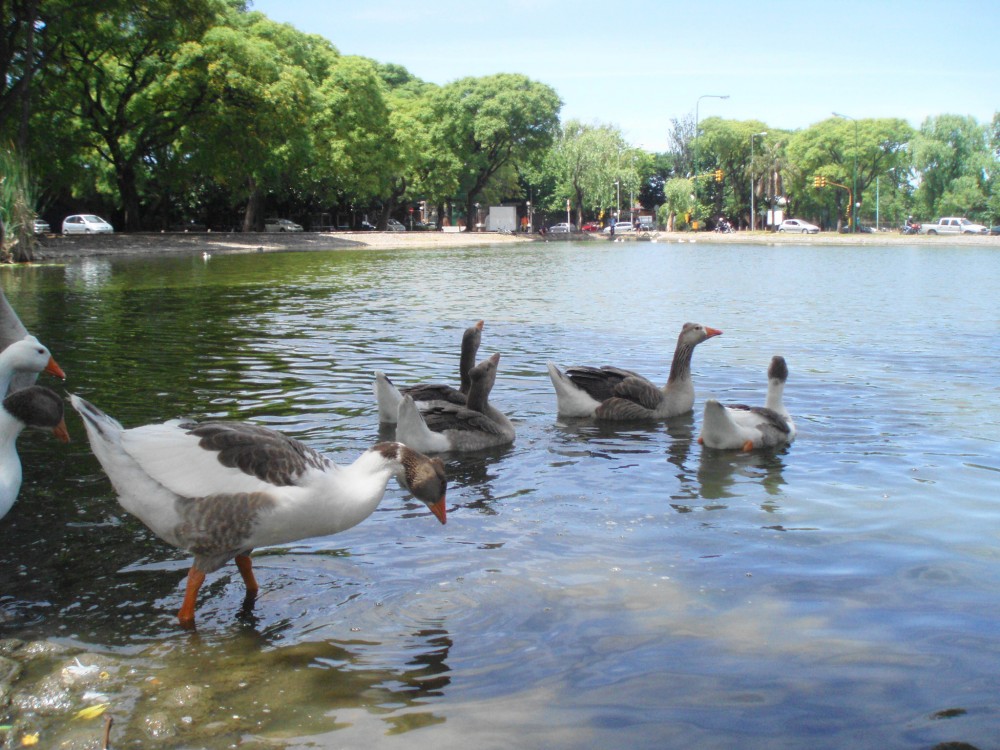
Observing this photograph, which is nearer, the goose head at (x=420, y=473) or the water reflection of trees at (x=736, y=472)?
the goose head at (x=420, y=473)

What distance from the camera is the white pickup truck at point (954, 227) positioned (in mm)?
88688

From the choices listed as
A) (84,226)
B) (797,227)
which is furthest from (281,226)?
(797,227)

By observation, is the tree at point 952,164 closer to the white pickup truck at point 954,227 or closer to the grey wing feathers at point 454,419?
the white pickup truck at point 954,227

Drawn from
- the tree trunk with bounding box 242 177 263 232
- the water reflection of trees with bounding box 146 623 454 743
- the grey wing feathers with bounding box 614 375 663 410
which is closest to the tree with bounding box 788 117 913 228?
the tree trunk with bounding box 242 177 263 232

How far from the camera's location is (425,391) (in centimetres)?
966

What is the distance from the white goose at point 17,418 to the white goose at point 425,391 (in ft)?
11.9

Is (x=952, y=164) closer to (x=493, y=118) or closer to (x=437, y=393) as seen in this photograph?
(x=493, y=118)

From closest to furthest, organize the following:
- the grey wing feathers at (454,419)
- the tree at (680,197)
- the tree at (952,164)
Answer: the grey wing feathers at (454,419)
the tree at (952,164)
the tree at (680,197)

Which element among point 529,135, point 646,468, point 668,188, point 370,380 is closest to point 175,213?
point 529,135

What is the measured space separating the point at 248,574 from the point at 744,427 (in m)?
5.13

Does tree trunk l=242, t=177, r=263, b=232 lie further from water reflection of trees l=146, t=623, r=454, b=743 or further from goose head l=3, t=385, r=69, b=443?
water reflection of trees l=146, t=623, r=454, b=743

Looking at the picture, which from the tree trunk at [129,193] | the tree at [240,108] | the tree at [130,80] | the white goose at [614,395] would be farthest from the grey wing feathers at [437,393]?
the tree trunk at [129,193]

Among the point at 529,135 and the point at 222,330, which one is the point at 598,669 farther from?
the point at 529,135

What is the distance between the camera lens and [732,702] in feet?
13.9
